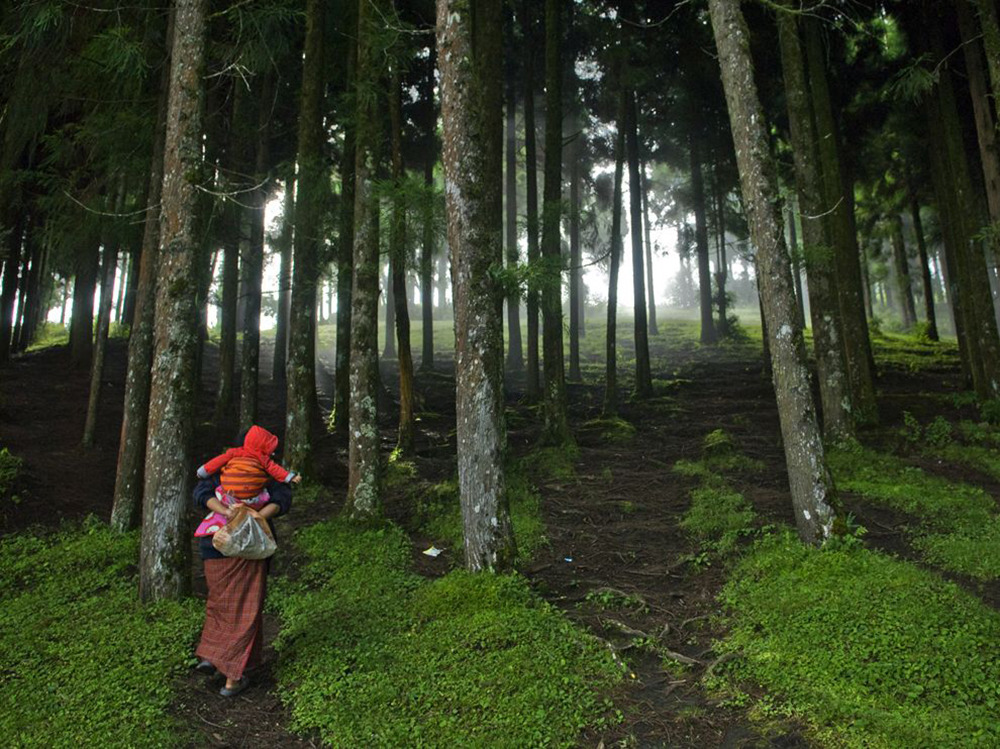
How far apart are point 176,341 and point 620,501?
6685mm

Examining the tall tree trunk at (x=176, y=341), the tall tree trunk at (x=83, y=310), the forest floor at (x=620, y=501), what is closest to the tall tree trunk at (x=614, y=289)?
the forest floor at (x=620, y=501)

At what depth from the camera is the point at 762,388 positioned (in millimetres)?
17781

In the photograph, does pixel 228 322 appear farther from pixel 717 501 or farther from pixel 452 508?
pixel 717 501

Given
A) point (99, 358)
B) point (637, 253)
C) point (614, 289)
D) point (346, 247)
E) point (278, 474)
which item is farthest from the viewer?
point (637, 253)

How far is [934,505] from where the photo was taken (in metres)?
8.12

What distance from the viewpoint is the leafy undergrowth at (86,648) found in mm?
4465

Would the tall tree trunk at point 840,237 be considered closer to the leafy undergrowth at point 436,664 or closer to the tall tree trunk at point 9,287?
the leafy undergrowth at point 436,664

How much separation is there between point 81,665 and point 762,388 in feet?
54.5

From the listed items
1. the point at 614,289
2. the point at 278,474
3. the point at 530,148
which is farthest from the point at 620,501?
the point at 530,148

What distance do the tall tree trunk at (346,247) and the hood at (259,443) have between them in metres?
5.71

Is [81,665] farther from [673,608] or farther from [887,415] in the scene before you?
[887,415]

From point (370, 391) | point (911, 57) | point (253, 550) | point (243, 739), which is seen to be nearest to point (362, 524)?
point (370, 391)

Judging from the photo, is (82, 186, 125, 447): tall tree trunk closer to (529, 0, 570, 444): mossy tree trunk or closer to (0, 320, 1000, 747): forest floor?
(0, 320, 1000, 747): forest floor

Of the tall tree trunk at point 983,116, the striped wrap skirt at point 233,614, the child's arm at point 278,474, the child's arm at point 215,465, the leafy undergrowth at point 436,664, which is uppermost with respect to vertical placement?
the tall tree trunk at point 983,116
